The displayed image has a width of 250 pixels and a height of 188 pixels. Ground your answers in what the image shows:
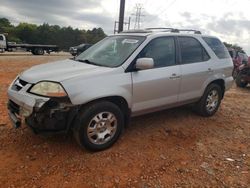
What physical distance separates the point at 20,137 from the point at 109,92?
1.68 metres

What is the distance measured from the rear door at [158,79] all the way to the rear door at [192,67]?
189mm

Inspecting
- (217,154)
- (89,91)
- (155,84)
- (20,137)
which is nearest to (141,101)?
(155,84)

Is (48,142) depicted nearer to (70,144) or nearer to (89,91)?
(70,144)

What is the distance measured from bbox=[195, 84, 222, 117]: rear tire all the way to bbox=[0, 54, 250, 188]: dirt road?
1.96ft

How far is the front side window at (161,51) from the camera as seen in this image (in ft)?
14.4

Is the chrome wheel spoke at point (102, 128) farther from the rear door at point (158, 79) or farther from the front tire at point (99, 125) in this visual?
the rear door at point (158, 79)

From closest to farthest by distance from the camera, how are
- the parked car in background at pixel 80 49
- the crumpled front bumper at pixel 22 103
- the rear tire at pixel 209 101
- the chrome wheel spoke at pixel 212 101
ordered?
the crumpled front bumper at pixel 22 103
the rear tire at pixel 209 101
the chrome wheel spoke at pixel 212 101
the parked car in background at pixel 80 49

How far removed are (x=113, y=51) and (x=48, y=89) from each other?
1.50 meters

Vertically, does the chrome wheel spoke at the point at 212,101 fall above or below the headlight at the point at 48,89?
below

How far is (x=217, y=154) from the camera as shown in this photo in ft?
13.3

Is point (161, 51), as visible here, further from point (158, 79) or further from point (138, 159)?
point (138, 159)

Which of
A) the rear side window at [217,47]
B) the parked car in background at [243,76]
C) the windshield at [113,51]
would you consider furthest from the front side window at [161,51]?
the parked car in background at [243,76]

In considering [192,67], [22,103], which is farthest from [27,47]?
[22,103]

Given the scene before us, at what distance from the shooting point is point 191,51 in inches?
203
